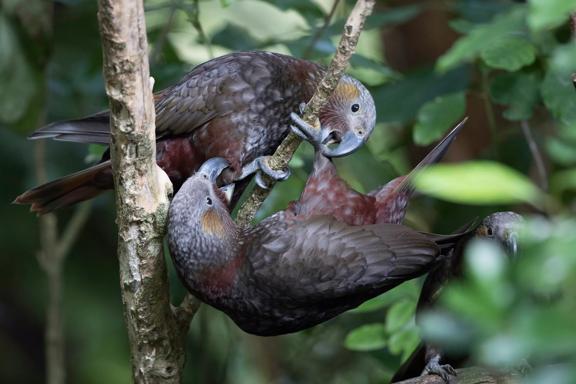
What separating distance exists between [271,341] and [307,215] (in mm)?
2512

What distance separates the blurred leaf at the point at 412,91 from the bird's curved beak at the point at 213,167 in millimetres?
1032

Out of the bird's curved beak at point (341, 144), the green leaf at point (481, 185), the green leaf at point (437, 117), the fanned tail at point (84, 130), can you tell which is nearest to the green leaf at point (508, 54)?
the green leaf at point (437, 117)

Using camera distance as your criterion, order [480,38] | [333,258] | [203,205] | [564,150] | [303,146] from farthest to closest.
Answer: [303,146] < [203,205] < [333,258] < [480,38] < [564,150]

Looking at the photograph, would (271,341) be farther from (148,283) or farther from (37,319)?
(148,283)

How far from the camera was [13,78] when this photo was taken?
4.13 meters

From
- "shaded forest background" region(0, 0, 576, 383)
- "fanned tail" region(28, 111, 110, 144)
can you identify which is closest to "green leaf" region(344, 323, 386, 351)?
"shaded forest background" region(0, 0, 576, 383)

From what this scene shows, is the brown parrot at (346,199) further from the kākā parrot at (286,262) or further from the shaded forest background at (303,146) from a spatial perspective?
the shaded forest background at (303,146)

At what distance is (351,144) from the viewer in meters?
3.27

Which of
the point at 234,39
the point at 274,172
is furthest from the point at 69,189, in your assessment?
the point at 234,39

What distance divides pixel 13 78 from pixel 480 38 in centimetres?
244

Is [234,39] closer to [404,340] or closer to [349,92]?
[349,92]

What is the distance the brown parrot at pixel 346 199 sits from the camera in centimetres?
317

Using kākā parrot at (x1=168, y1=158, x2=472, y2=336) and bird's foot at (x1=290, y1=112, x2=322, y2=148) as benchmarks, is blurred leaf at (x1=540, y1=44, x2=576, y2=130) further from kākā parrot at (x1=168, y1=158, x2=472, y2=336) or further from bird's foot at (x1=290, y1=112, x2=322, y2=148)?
bird's foot at (x1=290, y1=112, x2=322, y2=148)

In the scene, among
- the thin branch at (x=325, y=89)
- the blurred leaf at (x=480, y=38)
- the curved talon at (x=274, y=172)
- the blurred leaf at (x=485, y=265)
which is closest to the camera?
the blurred leaf at (x=485, y=265)
